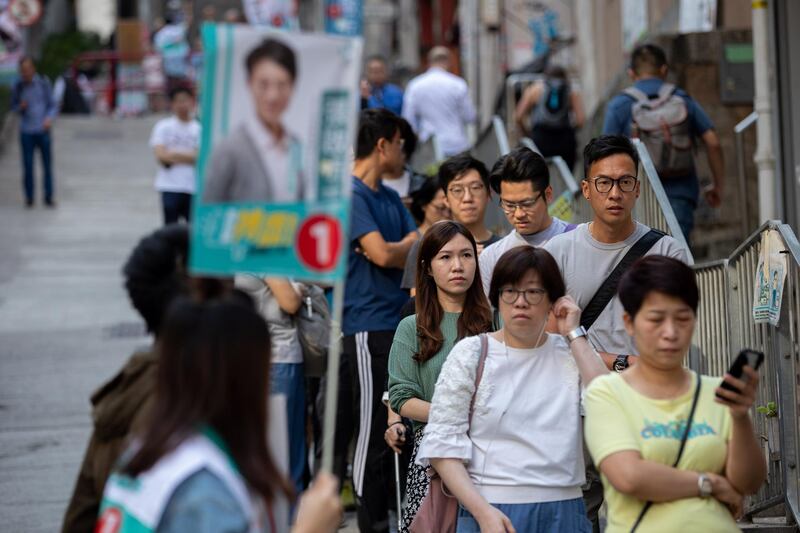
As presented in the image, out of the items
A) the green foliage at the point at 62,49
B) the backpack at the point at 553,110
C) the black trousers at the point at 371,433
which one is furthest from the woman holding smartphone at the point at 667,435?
the green foliage at the point at 62,49

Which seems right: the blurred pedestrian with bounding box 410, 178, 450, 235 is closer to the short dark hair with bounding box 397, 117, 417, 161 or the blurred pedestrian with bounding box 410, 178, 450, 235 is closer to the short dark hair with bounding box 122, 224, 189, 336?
the short dark hair with bounding box 397, 117, 417, 161

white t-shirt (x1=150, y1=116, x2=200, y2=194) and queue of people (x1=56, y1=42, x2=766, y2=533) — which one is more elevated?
white t-shirt (x1=150, y1=116, x2=200, y2=194)

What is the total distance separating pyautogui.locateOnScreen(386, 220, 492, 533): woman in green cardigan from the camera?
6.36 metres

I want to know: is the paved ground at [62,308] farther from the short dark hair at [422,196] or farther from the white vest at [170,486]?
the white vest at [170,486]

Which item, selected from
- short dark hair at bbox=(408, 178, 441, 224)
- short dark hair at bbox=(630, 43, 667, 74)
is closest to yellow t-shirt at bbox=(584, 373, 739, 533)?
short dark hair at bbox=(408, 178, 441, 224)

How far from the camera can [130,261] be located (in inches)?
165

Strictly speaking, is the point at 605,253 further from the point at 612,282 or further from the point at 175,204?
the point at 175,204

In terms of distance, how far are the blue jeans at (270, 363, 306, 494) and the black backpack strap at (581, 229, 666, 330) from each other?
5.50 ft

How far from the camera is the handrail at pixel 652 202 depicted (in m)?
7.98

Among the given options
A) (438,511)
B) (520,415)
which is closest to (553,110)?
(438,511)

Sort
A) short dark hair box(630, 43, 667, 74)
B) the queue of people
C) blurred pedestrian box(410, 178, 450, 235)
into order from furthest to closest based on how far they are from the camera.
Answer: short dark hair box(630, 43, 667, 74), blurred pedestrian box(410, 178, 450, 235), the queue of people

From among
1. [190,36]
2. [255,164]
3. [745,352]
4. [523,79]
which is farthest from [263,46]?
[190,36]

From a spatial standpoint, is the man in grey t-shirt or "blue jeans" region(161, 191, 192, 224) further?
"blue jeans" region(161, 191, 192, 224)

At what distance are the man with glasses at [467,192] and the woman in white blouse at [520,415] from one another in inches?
97.0
